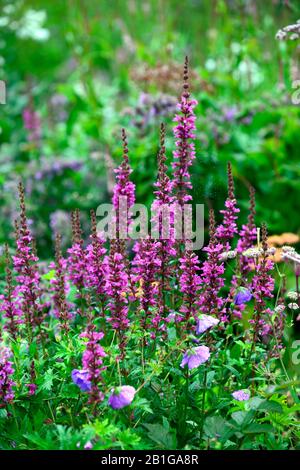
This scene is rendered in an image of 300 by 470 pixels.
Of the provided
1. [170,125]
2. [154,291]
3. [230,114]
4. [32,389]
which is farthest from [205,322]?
[230,114]

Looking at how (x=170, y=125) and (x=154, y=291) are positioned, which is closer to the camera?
(x=154, y=291)

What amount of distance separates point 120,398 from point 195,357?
278 millimetres

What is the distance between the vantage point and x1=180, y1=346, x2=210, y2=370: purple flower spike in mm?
1997

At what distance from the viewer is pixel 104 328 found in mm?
2336

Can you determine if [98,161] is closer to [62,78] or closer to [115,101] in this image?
[115,101]

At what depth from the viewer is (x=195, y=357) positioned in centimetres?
201

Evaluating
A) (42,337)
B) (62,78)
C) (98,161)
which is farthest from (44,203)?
(62,78)

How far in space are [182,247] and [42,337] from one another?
60cm

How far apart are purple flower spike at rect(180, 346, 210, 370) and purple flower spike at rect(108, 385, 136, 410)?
0.22m

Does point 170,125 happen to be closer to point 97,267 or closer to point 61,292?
point 61,292

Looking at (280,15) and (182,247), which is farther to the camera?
(280,15)

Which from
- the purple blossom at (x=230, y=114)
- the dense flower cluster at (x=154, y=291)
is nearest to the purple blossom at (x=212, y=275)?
the dense flower cluster at (x=154, y=291)

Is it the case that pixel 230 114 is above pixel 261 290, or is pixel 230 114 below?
above

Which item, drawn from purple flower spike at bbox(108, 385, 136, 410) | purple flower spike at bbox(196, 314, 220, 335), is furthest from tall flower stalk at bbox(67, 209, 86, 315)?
purple flower spike at bbox(108, 385, 136, 410)
